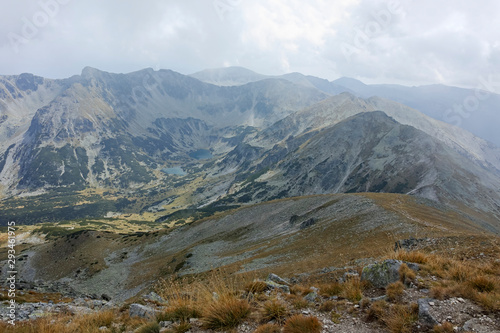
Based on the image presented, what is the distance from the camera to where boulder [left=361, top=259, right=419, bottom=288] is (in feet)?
29.8

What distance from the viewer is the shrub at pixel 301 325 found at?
614cm

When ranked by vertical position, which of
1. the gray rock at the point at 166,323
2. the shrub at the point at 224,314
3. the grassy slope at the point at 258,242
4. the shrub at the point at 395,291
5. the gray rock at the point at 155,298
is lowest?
the grassy slope at the point at 258,242

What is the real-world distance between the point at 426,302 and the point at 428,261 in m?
4.18

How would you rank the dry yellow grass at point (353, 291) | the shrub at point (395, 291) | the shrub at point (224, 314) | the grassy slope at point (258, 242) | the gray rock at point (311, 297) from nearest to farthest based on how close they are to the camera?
the shrub at point (224, 314), the shrub at point (395, 291), the dry yellow grass at point (353, 291), the gray rock at point (311, 297), the grassy slope at point (258, 242)

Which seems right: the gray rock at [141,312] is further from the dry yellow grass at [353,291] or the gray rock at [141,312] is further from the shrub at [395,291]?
the shrub at [395,291]

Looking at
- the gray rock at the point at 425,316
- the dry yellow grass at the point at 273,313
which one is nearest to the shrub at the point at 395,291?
the gray rock at the point at 425,316

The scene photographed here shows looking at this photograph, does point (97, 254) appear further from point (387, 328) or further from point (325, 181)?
point (325, 181)

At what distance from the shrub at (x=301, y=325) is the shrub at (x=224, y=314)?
1346 mm

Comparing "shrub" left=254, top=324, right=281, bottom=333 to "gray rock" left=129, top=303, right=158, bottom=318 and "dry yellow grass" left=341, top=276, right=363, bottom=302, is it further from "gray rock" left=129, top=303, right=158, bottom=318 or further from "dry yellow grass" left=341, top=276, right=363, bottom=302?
"gray rock" left=129, top=303, right=158, bottom=318

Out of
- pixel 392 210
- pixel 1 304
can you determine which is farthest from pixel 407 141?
pixel 1 304

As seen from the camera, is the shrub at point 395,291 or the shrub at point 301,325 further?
the shrub at point 395,291

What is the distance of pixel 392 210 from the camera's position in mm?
39719

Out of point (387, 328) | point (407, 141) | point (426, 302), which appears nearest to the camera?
point (387, 328)

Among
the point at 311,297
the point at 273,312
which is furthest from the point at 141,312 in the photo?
the point at 311,297
